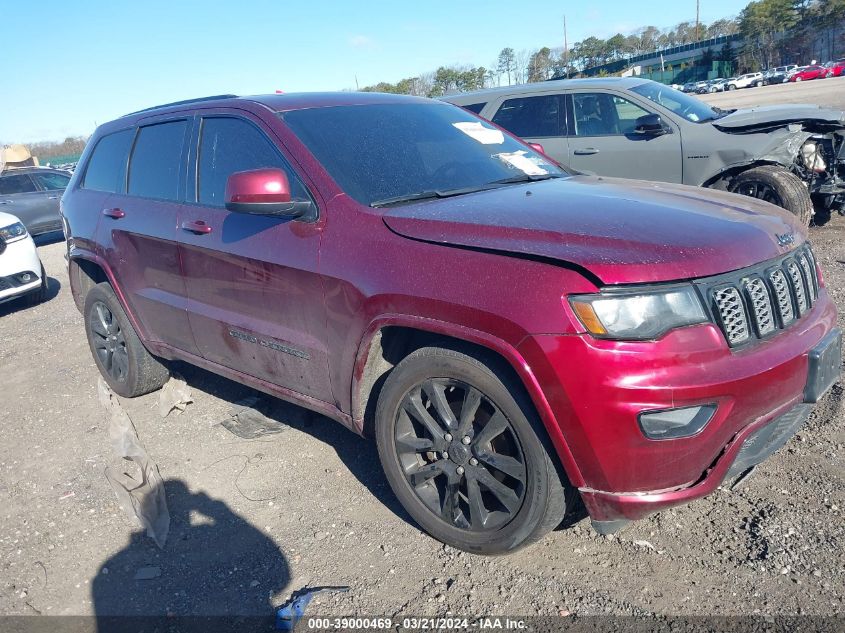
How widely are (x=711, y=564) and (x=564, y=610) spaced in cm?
62

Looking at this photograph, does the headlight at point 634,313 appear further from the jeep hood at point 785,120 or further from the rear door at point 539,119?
the rear door at point 539,119

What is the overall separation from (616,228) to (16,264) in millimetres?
7316

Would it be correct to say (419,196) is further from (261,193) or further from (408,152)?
(261,193)

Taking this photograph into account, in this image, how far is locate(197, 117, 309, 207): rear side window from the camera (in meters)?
3.38

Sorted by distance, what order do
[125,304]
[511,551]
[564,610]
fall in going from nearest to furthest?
[564,610], [511,551], [125,304]

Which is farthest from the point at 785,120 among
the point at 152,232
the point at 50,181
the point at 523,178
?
the point at 50,181

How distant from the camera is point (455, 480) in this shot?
2740mm

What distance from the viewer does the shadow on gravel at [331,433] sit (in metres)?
3.39

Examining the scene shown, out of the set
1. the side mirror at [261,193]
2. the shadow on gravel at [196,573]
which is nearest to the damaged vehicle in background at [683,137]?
the side mirror at [261,193]

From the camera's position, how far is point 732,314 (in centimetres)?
230

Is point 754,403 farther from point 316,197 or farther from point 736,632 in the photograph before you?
point 316,197

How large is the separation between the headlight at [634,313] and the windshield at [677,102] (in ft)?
18.8

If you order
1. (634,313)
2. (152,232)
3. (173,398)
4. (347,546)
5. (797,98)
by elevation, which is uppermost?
(152,232)

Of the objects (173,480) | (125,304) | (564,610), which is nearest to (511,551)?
(564,610)
